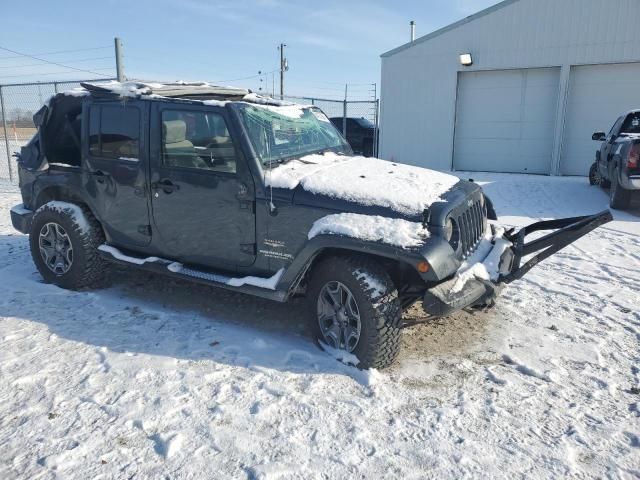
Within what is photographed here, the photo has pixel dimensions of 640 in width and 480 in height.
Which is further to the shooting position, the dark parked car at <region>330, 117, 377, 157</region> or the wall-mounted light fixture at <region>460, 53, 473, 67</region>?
the dark parked car at <region>330, 117, 377, 157</region>

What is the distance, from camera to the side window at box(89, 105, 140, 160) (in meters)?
4.41

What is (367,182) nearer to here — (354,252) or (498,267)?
(354,252)

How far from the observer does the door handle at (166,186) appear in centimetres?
416

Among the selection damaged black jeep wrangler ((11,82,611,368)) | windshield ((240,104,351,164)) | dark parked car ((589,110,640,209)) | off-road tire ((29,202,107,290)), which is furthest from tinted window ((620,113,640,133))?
off-road tire ((29,202,107,290))

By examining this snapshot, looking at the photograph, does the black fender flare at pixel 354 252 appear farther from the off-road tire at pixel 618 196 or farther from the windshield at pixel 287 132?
Result: the off-road tire at pixel 618 196

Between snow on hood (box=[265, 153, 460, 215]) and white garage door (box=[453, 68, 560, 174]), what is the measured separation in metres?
11.3

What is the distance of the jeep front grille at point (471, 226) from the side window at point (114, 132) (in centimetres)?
271

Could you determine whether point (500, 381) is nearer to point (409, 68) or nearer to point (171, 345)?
point (171, 345)

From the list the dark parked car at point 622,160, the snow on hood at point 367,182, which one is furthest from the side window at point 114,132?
the dark parked car at point 622,160

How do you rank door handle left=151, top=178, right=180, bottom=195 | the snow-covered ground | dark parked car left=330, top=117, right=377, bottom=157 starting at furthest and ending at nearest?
dark parked car left=330, top=117, right=377, bottom=157
door handle left=151, top=178, right=180, bottom=195
the snow-covered ground

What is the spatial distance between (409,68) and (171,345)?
1387 cm

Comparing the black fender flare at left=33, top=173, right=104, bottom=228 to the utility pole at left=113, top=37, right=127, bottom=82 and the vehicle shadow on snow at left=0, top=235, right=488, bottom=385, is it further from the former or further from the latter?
the utility pole at left=113, top=37, right=127, bottom=82

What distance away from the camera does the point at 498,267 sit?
12.2 ft

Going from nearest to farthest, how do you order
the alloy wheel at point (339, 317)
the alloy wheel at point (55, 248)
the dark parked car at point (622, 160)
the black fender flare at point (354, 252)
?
the black fender flare at point (354, 252), the alloy wheel at point (339, 317), the alloy wheel at point (55, 248), the dark parked car at point (622, 160)
